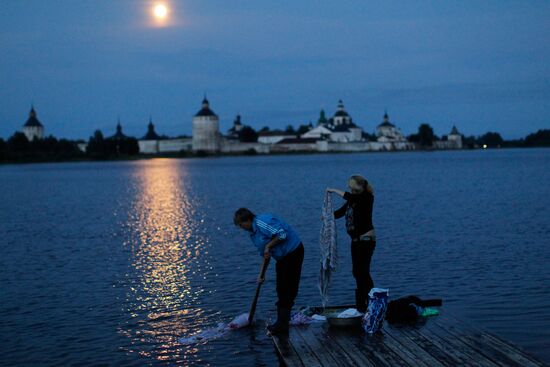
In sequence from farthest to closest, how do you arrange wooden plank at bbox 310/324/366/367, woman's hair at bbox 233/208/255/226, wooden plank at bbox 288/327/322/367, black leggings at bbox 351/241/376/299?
black leggings at bbox 351/241/376/299 < woman's hair at bbox 233/208/255/226 < wooden plank at bbox 288/327/322/367 < wooden plank at bbox 310/324/366/367

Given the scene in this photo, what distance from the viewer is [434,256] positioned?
19031 millimetres

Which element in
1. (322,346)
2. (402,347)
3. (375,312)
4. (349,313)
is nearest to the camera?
(402,347)

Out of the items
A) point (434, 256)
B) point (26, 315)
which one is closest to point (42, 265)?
point (26, 315)

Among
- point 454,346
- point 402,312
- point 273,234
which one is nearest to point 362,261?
point 402,312

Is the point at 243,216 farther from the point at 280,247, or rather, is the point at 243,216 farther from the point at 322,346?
the point at 322,346

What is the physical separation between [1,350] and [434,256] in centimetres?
→ 1098

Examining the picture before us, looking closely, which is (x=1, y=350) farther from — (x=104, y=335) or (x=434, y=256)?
(x=434, y=256)

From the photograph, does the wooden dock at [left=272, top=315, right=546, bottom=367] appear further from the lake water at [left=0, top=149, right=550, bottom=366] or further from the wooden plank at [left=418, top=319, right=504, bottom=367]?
the lake water at [left=0, top=149, right=550, bottom=366]

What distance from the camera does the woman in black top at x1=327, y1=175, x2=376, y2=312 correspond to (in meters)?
10.2

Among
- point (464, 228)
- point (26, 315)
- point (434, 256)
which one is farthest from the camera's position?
point (464, 228)

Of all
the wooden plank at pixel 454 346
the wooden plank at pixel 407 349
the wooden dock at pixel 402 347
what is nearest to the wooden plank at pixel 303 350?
the wooden dock at pixel 402 347

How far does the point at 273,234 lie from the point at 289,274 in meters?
0.69

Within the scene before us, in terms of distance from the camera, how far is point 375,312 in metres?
9.68

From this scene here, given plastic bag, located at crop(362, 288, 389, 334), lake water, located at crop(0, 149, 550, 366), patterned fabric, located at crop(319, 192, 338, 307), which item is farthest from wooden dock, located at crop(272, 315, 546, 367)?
lake water, located at crop(0, 149, 550, 366)
